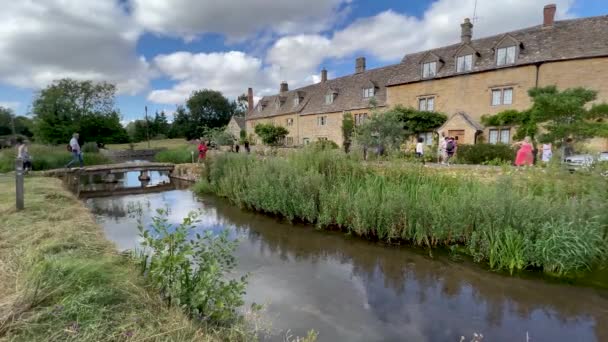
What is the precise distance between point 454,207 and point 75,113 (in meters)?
45.7

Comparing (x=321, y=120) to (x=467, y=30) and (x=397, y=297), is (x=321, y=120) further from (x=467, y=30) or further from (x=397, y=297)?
(x=397, y=297)

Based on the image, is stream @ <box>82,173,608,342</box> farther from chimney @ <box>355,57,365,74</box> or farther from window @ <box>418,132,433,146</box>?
chimney @ <box>355,57,365,74</box>

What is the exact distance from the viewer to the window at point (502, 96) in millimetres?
19938

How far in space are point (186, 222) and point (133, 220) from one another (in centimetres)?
720

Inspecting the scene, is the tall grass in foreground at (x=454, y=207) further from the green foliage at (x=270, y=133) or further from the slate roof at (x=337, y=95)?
the green foliage at (x=270, y=133)

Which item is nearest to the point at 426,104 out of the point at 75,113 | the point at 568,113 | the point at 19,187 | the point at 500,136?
the point at 500,136

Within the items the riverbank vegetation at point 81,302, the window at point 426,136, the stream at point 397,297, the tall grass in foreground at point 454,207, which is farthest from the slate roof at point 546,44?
the riverbank vegetation at point 81,302

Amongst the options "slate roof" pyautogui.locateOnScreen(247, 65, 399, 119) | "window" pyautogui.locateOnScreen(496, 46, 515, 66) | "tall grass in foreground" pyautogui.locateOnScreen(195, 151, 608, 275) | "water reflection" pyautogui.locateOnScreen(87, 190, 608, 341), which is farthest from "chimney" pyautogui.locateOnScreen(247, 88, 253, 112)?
"water reflection" pyautogui.locateOnScreen(87, 190, 608, 341)

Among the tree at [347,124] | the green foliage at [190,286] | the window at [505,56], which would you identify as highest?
the window at [505,56]

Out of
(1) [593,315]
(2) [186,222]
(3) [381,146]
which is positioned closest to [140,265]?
(2) [186,222]

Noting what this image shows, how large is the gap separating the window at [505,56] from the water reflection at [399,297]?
63.3 ft

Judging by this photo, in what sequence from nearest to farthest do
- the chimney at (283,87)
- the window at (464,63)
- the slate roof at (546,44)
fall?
the slate roof at (546,44) < the window at (464,63) < the chimney at (283,87)

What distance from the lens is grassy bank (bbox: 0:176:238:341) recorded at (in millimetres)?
2275

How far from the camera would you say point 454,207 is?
6.39m
